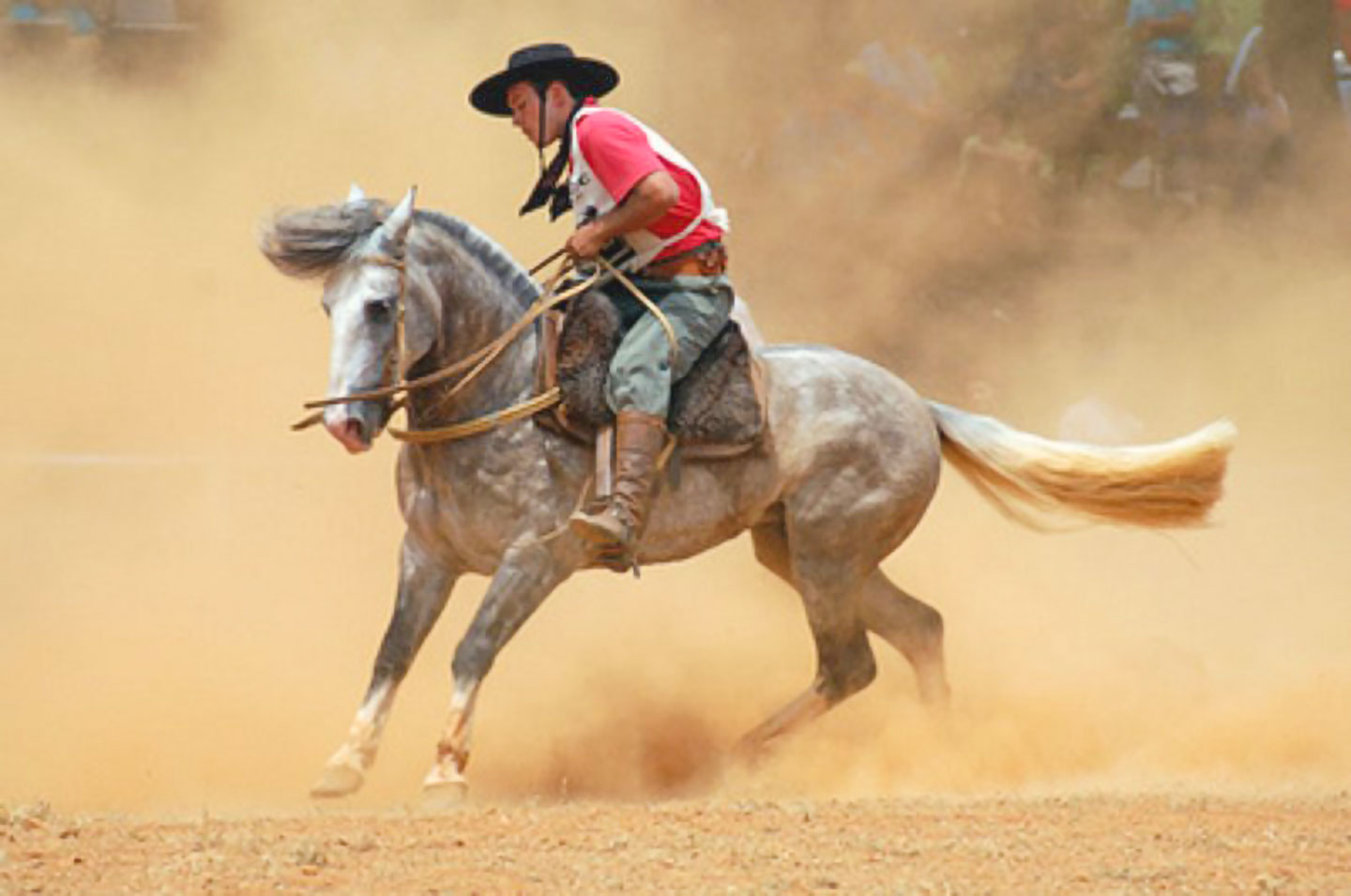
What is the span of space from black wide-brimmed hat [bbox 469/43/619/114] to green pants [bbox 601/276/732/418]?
1.94ft

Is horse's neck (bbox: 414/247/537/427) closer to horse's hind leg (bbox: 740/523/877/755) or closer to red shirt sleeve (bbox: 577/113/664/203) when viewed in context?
red shirt sleeve (bbox: 577/113/664/203)

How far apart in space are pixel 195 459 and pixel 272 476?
4.26 feet

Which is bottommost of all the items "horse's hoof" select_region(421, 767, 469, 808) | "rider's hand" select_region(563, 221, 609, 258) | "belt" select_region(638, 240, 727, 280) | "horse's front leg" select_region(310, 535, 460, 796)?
"horse's hoof" select_region(421, 767, 469, 808)

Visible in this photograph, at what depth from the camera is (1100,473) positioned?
6867 millimetres

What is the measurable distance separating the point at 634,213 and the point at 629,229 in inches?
2.3

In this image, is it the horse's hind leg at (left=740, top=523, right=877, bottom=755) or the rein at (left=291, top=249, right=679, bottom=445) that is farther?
the horse's hind leg at (left=740, top=523, right=877, bottom=755)

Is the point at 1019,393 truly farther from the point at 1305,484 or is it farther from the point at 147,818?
the point at 147,818

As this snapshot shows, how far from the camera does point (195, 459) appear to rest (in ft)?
39.3

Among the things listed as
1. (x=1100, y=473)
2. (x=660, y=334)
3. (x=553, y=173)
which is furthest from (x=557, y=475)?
(x=1100, y=473)

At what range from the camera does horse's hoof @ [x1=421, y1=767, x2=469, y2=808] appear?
226 inches

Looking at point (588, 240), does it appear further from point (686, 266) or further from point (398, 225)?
point (398, 225)

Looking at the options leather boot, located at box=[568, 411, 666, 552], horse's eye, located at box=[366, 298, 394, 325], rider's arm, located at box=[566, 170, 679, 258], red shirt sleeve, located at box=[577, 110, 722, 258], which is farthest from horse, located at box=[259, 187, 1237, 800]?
red shirt sleeve, located at box=[577, 110, 722, 258]

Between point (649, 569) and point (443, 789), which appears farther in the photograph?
point (649, 569)

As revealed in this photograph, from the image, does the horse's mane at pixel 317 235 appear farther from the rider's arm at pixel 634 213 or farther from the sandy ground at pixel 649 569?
the rider's arm at pixel 634 213
